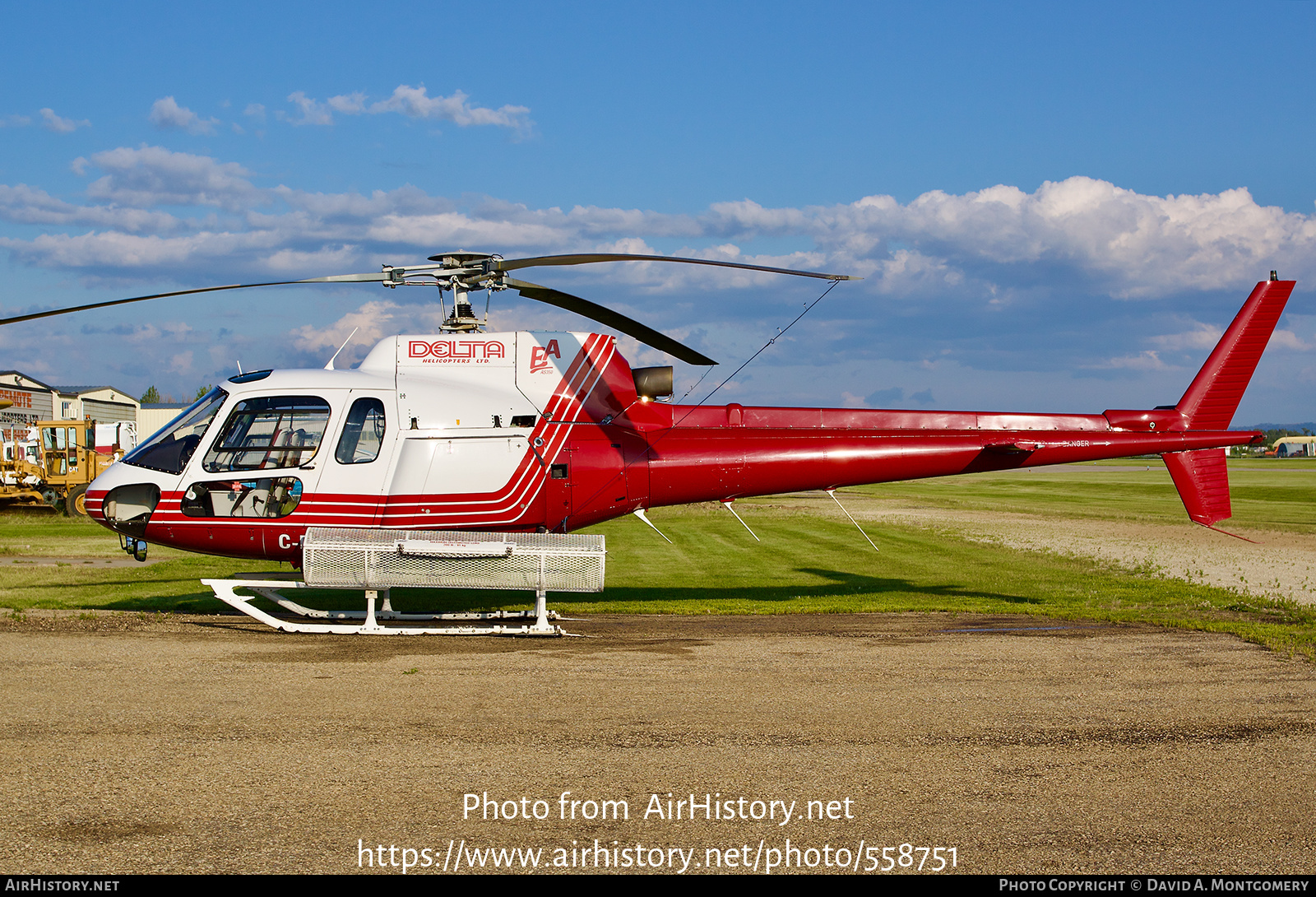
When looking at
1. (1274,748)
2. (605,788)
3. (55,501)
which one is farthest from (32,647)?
(55,501)

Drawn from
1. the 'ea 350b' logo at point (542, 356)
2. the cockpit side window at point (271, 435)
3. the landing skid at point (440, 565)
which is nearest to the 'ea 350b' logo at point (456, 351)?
the 'ea 350b' logo at point (542, 356)

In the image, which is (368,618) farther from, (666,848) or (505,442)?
(666,848)

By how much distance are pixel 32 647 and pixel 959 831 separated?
9.96m

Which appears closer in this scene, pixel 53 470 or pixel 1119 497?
pixel 53 470

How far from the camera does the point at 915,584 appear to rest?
17.6 metres

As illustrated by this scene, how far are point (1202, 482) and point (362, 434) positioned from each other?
489 inches

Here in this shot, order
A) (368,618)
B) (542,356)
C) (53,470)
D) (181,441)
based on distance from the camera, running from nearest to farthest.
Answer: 1. (368,618)
2. (181,441)
3. (542,356)
4. (53,470)

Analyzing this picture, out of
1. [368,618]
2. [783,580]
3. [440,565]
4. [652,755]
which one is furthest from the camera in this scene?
[783,580]

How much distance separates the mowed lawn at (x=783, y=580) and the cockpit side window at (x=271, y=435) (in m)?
3.15

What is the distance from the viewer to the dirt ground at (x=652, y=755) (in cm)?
525

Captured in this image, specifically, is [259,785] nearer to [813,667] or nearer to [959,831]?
[959,831]

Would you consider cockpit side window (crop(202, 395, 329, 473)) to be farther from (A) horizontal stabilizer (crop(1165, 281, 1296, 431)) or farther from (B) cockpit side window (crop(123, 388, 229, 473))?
(A) horizontal stabilizer (crop(1165, 281, 1296, 431))

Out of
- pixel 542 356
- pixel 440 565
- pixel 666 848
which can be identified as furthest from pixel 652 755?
pixel 542 356

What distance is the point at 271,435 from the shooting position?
39.2 ft
